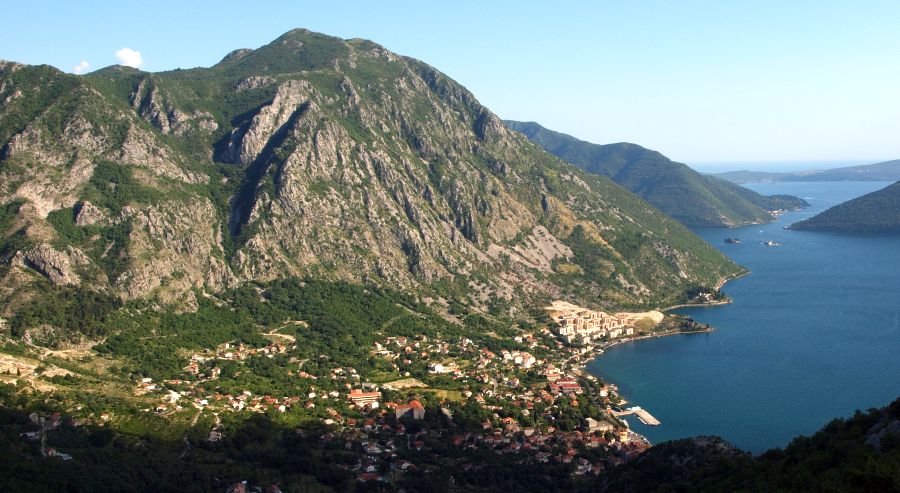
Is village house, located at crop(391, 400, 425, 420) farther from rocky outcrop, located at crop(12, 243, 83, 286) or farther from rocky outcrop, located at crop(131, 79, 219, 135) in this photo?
rocky outcrop, located at crop(131, 79, 219, 135)

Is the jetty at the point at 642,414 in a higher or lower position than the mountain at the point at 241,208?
lower

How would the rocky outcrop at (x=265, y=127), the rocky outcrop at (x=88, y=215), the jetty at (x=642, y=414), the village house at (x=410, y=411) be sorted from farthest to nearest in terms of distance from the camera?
the rocky outcrop at (x=265, y=127), the rocky outcrop at (x=88, y=215), the jetty at (x=642, y=414), the village house at (x=410, y=411)

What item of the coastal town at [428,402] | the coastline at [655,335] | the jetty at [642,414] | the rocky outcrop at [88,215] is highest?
the rocky outcrop at [88,215]

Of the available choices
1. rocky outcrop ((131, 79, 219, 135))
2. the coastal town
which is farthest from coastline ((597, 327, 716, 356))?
rocky outcrop ((131, 79, 219, 135))

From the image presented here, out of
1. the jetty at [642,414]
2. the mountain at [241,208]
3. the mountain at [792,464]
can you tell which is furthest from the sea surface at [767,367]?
the mountain at [241,208]

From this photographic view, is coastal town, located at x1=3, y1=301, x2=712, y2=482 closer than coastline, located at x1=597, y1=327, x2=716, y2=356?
Yes

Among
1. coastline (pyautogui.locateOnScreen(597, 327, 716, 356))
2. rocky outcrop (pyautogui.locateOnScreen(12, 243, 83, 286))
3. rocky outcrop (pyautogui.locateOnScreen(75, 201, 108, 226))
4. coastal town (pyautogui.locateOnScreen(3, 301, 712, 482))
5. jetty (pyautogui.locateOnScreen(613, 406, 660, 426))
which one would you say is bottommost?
jetty (pyautogui.locateOnScreen(613, 406, 660, 426))

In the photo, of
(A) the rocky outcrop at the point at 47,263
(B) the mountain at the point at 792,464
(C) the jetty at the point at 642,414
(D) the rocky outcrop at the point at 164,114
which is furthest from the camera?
(D) the rocky outcrop at the point at 164,114

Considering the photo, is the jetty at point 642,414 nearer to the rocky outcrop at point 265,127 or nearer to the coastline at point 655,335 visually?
the coastline at point 655,335

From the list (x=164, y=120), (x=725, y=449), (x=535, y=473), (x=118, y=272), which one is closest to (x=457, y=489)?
(x=535, y=473)
